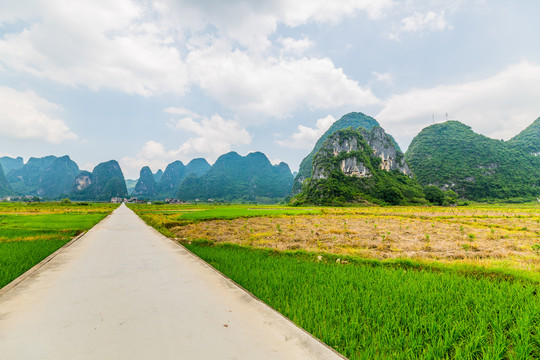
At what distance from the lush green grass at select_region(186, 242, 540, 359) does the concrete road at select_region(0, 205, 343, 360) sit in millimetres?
577

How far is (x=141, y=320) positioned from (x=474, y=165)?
478 feet

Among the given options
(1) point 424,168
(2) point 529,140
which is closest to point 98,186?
(1) point 424,168

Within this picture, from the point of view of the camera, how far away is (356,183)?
95.1 m

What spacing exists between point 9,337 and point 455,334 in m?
4.96

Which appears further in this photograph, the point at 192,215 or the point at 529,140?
the point at 529,140

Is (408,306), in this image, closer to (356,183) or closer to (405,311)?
(405,311)

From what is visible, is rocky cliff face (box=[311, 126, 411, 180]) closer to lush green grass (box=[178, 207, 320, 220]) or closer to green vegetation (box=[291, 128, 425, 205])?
green vegetation (box=[291, 128, 425, 205])

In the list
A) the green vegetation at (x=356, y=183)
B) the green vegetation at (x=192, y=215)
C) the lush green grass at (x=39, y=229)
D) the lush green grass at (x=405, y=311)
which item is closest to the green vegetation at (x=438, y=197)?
the green vegetation at (x=356, y=183)

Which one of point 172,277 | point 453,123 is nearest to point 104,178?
point 172,277

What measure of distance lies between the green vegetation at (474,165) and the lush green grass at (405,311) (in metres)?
112

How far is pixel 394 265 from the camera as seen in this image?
6.41 m

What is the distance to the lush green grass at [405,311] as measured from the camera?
2432 mm

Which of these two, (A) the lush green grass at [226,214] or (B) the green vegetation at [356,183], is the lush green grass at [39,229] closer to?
(A) the lush green grass at [226,214]

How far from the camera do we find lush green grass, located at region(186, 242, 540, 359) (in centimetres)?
243
